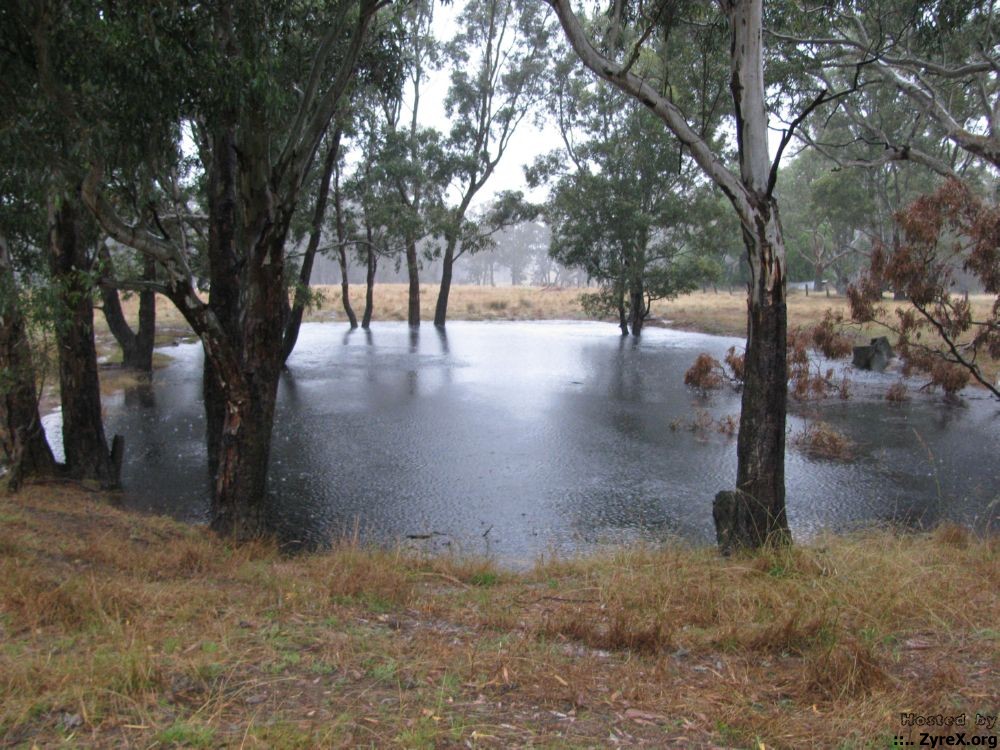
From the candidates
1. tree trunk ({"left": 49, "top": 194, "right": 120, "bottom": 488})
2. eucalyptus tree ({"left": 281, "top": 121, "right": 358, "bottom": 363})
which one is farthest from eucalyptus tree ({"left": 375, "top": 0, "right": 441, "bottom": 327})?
tree trunk ({"left": 49, "top": 194, "right": 120, "bottom": 488})

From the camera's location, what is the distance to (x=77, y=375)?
8.33 meters

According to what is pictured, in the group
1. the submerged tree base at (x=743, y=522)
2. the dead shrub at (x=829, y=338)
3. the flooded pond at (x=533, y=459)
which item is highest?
the dead shrub at (x=829, y=338)

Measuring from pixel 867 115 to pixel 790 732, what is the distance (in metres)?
30.3

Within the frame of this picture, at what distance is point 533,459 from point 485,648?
24.0 ft

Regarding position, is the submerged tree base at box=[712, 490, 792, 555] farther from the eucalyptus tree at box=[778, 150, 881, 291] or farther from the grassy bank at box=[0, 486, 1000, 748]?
the eucalyptus tree at box=[778, 150, 881, 291]

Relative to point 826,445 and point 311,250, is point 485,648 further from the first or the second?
point 311,250

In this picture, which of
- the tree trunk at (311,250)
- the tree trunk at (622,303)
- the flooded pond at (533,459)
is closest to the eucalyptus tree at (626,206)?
the tree trunk at (622,303)

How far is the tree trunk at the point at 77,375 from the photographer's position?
313 inches

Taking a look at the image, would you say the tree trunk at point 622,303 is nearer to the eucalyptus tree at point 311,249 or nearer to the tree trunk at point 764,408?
the eucalyptus tree at point 311,249

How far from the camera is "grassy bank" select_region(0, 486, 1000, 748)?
2.76 m

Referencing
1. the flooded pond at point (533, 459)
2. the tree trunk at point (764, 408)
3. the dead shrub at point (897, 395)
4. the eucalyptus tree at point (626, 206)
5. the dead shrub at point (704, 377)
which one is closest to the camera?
the tree trunk at point (764, 408)

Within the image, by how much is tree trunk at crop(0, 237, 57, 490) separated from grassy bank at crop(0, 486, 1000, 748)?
2.21 m

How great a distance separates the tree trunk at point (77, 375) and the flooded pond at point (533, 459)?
67 cm

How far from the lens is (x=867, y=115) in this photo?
2795 centimetres
